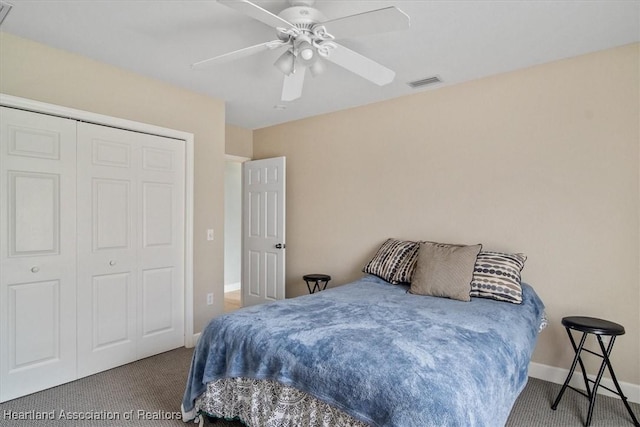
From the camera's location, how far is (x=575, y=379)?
2.66 meters

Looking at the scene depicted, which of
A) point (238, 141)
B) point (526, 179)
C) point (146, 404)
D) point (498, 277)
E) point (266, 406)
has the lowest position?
point (146, 404)

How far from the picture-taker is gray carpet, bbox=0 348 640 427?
2.20 m

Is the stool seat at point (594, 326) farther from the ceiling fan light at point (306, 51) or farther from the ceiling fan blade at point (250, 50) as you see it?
the ceiling fan blade at point (250, 50)

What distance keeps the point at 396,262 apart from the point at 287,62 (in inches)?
73.3

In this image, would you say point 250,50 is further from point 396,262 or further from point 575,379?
point 575,379

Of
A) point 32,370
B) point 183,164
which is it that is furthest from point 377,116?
point 32,370

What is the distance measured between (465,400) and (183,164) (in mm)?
3023

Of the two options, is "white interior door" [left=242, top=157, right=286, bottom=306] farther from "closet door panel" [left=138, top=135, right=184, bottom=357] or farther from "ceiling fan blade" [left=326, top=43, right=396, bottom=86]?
"ceiling fan blade" [left=326, top=43, right=396, bottom=86]

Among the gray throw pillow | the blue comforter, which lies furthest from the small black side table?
the blue comforter

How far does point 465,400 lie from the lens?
1.35m

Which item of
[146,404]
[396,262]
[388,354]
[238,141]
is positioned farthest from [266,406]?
[238,141]

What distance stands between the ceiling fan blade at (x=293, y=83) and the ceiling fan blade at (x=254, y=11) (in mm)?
445

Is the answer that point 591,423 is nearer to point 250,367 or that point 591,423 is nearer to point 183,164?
point 250,367

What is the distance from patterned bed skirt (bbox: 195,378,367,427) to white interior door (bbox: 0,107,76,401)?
4.47ft
